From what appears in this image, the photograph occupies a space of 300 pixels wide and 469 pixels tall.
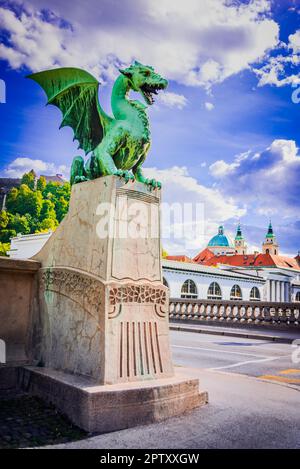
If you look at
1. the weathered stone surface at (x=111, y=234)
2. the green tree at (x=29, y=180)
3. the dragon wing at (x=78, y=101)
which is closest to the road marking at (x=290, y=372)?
the weathered stone surface at (x=111, y=234)

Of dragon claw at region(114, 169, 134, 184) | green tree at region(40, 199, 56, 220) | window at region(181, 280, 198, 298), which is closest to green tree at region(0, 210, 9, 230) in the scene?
green tree at region(40, 199, 56, 220)

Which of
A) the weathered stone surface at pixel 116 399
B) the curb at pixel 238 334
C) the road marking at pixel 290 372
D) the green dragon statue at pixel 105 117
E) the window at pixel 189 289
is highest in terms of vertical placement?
the green dragon statue at pixel 105 117

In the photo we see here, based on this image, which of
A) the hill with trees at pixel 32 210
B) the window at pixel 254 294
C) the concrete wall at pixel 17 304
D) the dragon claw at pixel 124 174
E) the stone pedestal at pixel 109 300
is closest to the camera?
the stone pedestal at pixel 109 300

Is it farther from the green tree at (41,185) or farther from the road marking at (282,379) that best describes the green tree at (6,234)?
the road marking at (282,379)

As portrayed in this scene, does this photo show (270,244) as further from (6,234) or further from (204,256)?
(6,234)

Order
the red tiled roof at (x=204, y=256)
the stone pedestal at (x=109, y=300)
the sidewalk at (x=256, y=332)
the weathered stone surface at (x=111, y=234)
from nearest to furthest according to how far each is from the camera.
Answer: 1. the stone pedestal at (x=109, y=300)
2. the weathered stone surface at (x=111, y=234)
3. the sidewalk at (x=256, y=332)
4. the red tiled roof at (x=204, y=256)

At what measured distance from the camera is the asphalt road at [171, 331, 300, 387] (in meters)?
7.65

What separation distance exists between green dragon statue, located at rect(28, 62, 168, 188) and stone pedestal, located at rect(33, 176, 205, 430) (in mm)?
501

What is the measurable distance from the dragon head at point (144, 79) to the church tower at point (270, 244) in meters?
120

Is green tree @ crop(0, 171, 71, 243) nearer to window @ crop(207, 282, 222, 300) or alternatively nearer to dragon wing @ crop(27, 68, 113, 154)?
window @ crop(207, 282, 222, 300)

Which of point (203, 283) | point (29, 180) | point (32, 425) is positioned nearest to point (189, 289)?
point (203, 283)

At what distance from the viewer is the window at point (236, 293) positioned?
1875 inches
